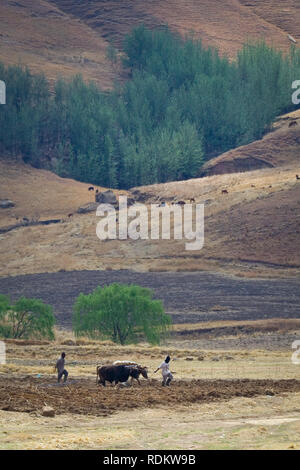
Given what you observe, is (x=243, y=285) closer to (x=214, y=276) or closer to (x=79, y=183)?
(x=214, y=276)

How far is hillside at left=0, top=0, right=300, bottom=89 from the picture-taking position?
14162 cm

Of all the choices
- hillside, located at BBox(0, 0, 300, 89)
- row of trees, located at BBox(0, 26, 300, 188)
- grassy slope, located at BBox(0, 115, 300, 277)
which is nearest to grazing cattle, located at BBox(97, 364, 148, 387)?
grassy slope, located at BBox(0, 115, 300, 277)

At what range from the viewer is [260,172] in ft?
328

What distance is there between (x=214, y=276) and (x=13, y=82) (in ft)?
172

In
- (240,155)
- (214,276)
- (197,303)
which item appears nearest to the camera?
(197,303)

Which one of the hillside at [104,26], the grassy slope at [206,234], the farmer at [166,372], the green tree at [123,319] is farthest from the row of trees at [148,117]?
the farmer at [166,372]

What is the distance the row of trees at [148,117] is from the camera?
113 meters

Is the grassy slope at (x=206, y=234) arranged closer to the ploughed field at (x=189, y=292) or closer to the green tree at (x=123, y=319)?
the ploughed field at (x=189, y=292)

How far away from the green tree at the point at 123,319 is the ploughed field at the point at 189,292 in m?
9.54

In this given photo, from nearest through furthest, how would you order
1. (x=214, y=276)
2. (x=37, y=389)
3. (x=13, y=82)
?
(x=37, y=389) → (x=214, y=276) → (x=13, y=82)

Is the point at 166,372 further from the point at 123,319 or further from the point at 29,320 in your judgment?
the point at 29,320

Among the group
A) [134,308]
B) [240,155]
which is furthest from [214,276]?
[240,155]

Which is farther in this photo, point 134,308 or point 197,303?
point 197,303

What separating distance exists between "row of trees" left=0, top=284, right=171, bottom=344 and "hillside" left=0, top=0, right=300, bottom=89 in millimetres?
82316
